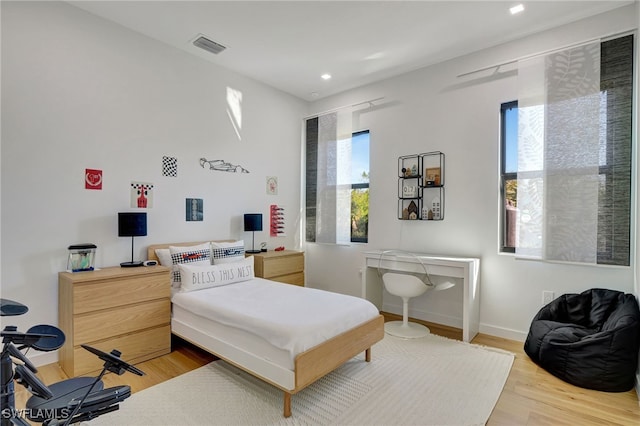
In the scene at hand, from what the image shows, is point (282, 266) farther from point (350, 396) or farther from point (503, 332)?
point (503, 332)

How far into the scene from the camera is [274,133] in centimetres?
462

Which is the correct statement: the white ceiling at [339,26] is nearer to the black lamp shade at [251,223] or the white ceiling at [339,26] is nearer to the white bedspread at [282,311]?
the black lamp shade at [251,223]

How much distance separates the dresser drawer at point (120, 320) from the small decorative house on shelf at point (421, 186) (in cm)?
283

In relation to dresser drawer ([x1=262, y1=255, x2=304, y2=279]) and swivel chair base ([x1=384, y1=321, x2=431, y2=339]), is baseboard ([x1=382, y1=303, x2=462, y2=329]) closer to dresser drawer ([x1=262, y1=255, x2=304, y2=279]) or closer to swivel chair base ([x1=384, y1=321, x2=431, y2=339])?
swivel chair base ([x1=384, y1=321, x2=431, y2=339])

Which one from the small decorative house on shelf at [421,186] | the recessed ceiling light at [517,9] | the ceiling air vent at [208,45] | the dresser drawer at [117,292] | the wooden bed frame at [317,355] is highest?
the ceiling air vent at [208,45]

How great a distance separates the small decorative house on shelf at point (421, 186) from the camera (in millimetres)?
3688

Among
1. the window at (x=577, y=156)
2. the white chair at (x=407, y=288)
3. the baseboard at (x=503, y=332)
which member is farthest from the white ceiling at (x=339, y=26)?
the baseboard at (x=503, y=332)

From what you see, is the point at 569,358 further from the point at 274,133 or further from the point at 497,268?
the point at 274,133

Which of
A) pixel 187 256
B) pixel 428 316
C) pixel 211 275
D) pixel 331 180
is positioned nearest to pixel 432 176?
pixel 331 180

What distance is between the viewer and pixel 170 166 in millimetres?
3451

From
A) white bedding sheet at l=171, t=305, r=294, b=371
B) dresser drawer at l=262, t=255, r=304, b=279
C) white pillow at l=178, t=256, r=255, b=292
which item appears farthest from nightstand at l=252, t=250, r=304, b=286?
white bedding sheet at l=171, t=305, r=294, b=371

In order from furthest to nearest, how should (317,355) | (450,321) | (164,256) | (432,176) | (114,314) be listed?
1. (432,176)
2. (450,321)
3. (164,256)
4. (114,314)
5. (317,355)

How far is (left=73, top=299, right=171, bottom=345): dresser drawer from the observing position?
2.39m

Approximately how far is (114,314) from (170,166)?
5.27ft
